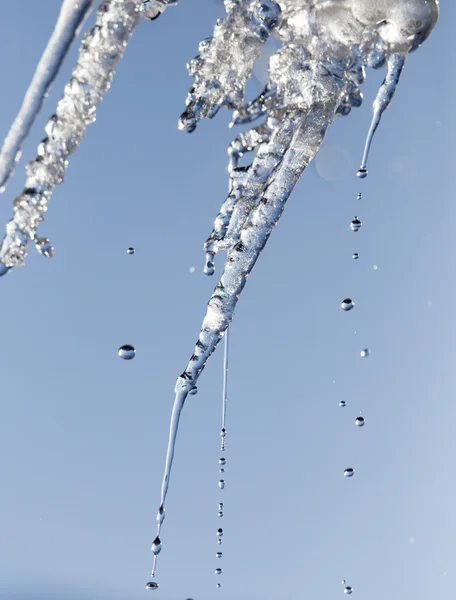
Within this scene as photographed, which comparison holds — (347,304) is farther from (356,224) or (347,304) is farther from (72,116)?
(72,116)

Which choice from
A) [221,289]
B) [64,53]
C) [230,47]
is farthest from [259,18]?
[221,289]

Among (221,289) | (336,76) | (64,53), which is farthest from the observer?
(336,76)

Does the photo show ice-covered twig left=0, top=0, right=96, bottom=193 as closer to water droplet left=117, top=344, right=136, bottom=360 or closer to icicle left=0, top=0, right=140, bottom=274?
icicle left=0, top=0, right=140, bottom=274

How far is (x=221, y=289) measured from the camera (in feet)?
4.71

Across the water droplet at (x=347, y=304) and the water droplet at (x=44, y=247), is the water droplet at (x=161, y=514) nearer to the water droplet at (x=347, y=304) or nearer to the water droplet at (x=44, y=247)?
the water droplet at (x=44, y=247)

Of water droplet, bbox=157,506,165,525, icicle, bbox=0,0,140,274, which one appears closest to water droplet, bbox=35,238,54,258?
icicle, bbox=0,0,140,274

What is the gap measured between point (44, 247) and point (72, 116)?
0.30m

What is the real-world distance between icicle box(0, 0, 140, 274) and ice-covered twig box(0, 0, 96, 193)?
105mm

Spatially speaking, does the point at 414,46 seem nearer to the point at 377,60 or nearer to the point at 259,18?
the point at 377,60

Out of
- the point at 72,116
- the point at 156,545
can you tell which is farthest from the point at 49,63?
the point at 156,545

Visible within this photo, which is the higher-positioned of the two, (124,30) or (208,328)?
(124,30)

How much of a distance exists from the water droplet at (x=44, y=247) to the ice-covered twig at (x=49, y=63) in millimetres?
261

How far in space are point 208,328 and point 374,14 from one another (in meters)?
0.72

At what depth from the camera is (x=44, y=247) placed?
1.62m
